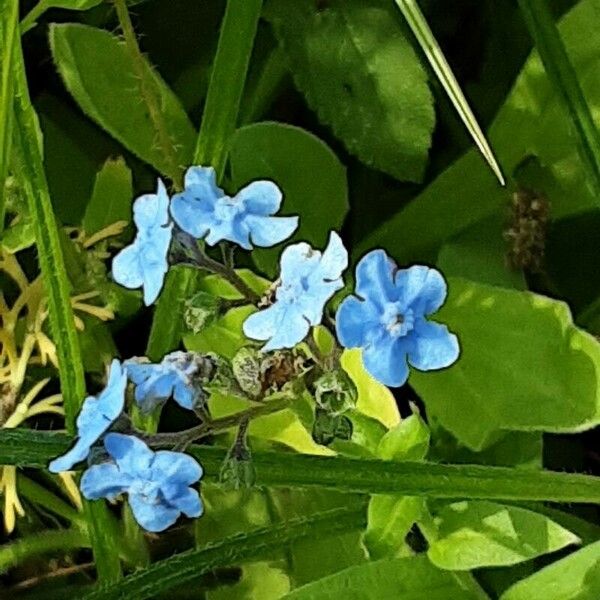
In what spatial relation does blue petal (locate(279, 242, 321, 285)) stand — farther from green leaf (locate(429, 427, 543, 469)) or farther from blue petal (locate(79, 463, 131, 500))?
green leaf (locate(429, 427, 543, 469))

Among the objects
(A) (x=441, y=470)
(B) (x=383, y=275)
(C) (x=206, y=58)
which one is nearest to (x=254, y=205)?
(B) (x=383, y=275)

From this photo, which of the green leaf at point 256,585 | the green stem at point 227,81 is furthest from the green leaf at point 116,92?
the green leaf at point 256,585

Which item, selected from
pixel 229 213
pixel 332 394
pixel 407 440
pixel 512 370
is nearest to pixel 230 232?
pixel 229 213

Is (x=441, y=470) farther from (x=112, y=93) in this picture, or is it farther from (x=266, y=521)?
(x=112, y=93)

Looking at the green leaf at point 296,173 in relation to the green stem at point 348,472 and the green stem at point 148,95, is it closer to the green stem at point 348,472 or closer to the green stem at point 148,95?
the green stem at point 148,95

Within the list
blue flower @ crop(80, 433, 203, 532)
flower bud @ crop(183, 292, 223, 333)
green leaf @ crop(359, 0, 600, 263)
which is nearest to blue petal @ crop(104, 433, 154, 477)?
blue flower @ crop(80, 433, 203, 532)
